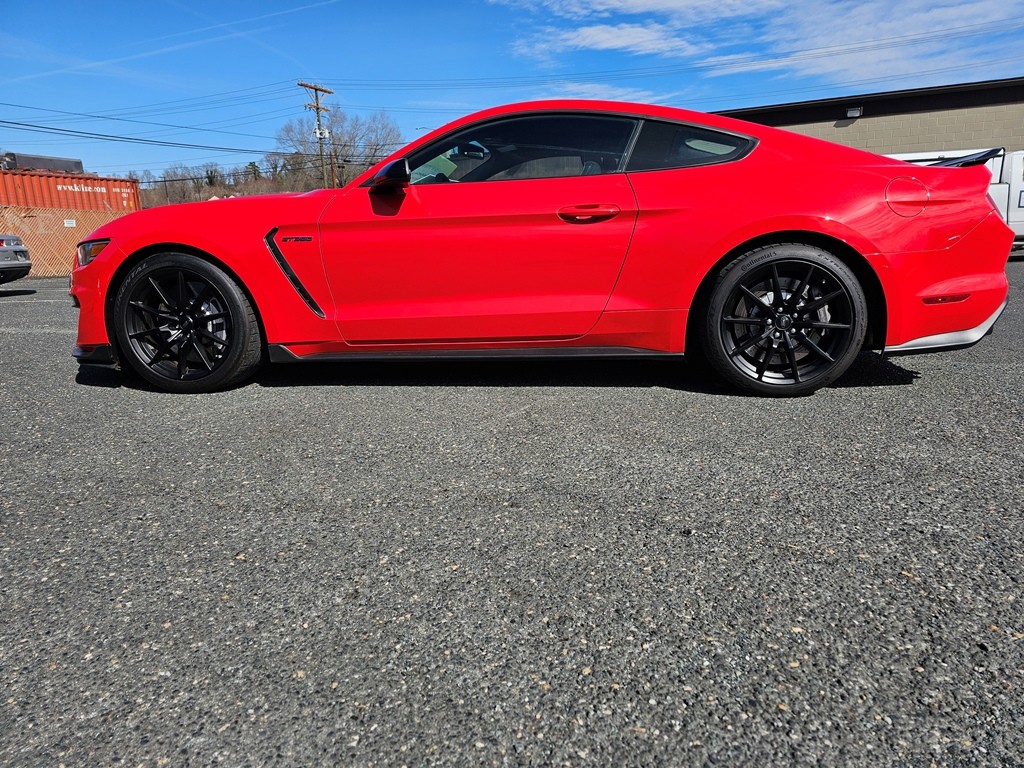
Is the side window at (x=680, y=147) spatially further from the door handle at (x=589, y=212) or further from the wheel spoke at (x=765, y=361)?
the wheel spoke at (x=765, y=361)

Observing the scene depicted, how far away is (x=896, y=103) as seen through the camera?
76.3ft

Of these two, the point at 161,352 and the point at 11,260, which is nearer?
the point at 161,352

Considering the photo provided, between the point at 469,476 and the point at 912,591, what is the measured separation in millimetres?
1434

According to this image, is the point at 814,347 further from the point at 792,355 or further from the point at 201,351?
the point at 201,351

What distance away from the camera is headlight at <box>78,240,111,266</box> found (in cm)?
399

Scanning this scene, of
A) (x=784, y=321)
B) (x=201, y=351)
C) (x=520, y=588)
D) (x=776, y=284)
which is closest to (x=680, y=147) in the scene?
(x=776, y=284)

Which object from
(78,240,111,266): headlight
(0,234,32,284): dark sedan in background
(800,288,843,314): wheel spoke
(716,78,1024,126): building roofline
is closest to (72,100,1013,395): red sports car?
(800,288,843,314): wheel spoke

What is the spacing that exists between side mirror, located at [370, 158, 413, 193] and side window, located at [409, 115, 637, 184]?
0.36 feet

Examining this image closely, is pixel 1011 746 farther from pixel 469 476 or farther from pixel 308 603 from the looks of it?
pixel 469 476

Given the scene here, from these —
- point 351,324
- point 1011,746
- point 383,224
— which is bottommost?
point 1011,746

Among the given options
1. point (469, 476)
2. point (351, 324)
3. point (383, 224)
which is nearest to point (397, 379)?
point (351, 324)

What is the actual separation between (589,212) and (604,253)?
0.21m

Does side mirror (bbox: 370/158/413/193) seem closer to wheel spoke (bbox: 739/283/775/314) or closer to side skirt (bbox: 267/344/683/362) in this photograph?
side skirt (bbox: 267/344/683/362)

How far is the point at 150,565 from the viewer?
2004mm
